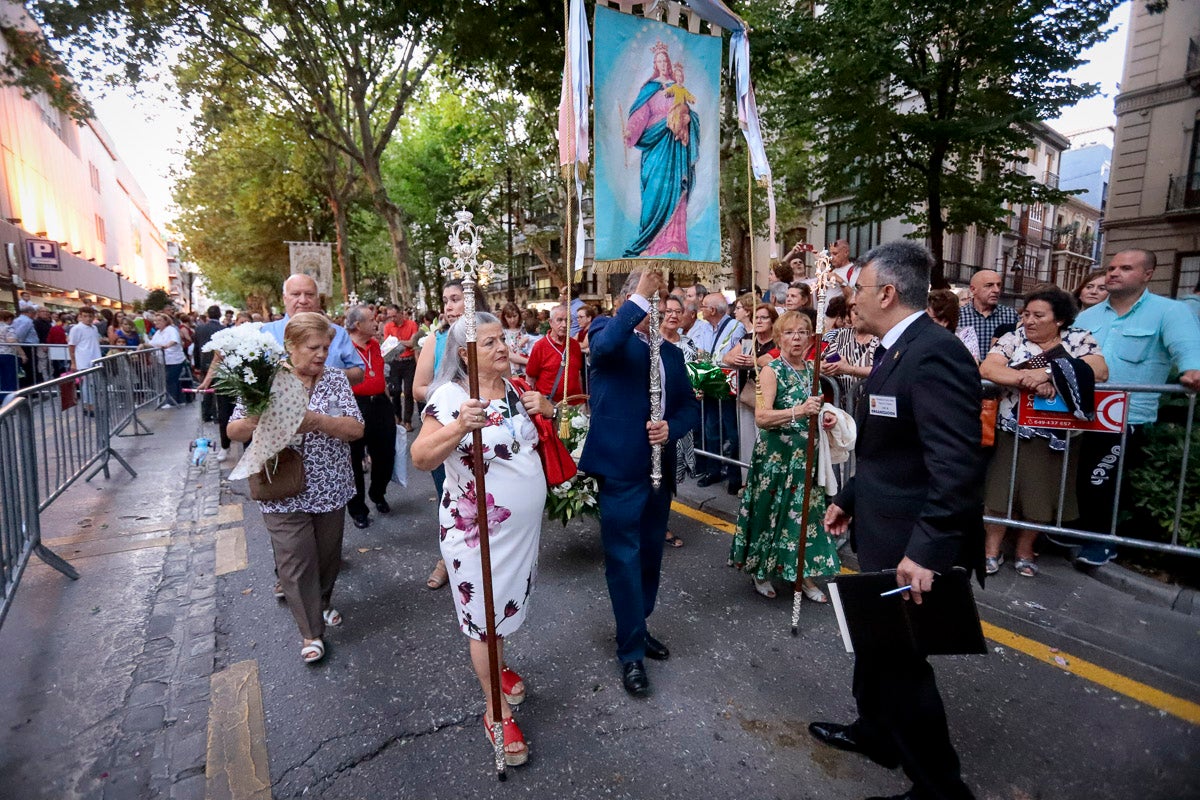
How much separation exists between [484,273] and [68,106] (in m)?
14.2

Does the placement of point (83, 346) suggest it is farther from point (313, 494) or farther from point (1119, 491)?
point (1119, 491)

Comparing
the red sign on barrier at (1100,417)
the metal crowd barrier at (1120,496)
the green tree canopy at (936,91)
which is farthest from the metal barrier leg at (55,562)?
the green tree canopy at (936,91)

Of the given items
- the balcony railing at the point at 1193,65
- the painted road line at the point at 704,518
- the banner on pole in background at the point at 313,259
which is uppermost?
the balcony railing at the point at 1193,65

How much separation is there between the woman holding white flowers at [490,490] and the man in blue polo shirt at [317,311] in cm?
196

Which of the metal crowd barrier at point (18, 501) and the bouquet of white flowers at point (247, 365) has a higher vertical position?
the bouquet of white flowers at point (247, 365)

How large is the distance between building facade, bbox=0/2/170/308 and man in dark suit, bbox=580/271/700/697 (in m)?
13.3

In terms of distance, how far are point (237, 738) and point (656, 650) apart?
1998 millimetres

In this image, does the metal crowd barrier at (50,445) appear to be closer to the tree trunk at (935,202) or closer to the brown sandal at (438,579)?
the brown sandal at (438,579)

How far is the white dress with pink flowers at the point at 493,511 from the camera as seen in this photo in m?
2.64

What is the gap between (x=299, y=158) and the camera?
73.7 feet

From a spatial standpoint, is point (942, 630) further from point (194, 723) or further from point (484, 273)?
point (194, 723)

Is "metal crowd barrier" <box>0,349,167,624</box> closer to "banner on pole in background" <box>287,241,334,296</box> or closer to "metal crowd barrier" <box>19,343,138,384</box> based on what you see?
"metal crowd barrier" <box>19,343,138,384</box>

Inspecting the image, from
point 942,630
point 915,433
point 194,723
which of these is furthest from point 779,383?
point 194,723

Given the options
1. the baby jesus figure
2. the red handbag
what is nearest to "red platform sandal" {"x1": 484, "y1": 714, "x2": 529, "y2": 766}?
the red handbag
